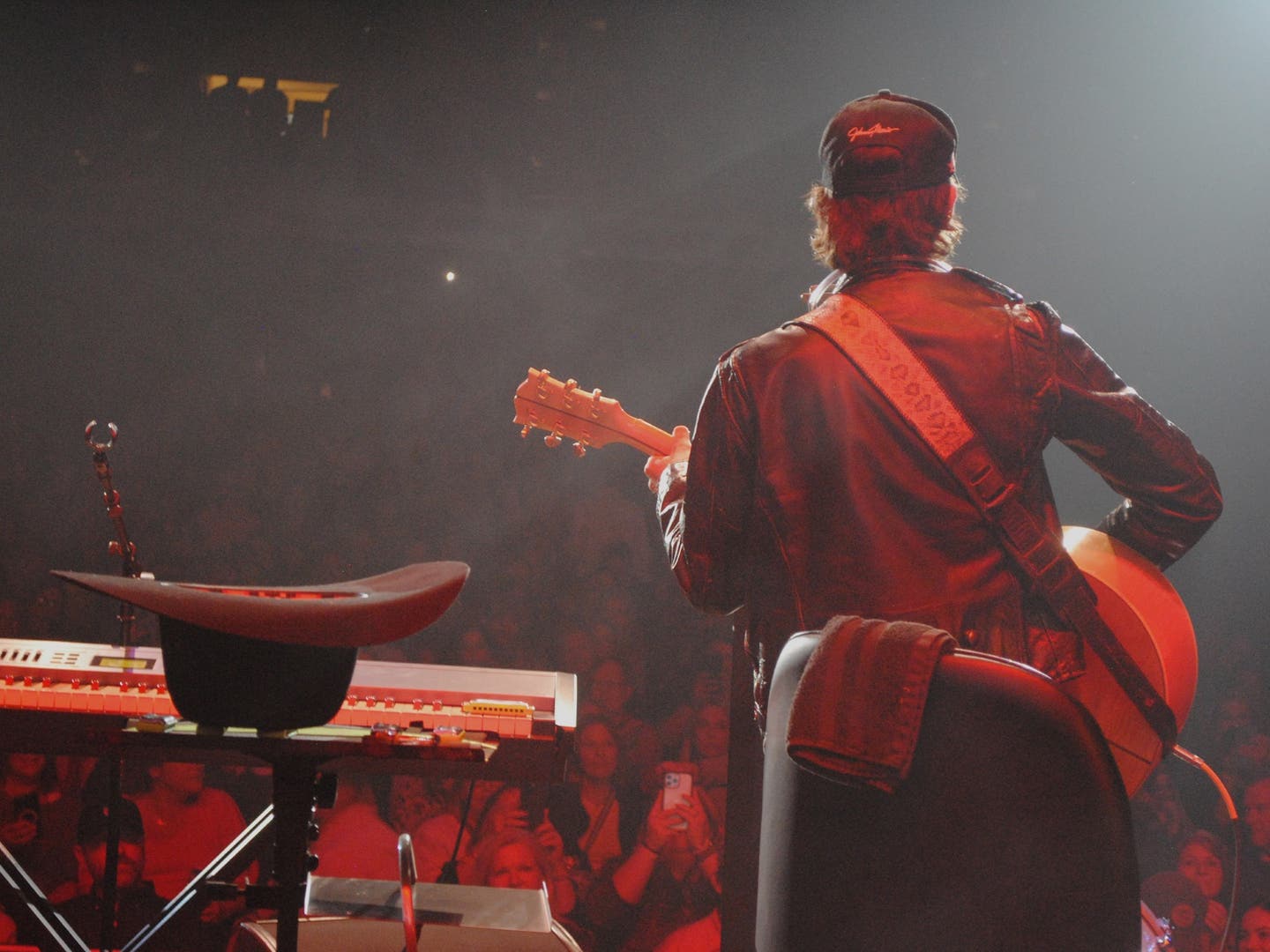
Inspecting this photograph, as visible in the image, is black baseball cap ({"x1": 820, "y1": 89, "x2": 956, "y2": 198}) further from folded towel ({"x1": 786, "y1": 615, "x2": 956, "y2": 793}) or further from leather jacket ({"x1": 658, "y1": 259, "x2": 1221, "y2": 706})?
folded towel ({"x1": 786, "y1": 615, "x2": 956, "y2": 793})

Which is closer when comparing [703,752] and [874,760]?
[874,760]

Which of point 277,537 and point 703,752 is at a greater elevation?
point 277,537

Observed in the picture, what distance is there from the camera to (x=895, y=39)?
3748 mm

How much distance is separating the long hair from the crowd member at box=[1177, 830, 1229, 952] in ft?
8.82

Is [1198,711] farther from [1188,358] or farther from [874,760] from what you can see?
[874,760]

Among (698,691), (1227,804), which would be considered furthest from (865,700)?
(698,691)

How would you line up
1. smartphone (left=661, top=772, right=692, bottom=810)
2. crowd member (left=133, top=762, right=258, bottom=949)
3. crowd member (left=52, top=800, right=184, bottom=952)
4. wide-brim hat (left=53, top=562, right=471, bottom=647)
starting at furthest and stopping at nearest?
smartphone (left=661, top=772, right=692, bottom=810) < crowd member (left=133, top=762, right=258, bottom=949) < crowd member (left=52, top=800, right=184, bottom=952) < wide-brim hat (left=53, top=562, right=471, bottom=647)

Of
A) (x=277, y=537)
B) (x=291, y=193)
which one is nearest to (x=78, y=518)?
(x=277, y=537)

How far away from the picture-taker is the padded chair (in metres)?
0.69

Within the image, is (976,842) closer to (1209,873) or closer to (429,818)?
(429,818)

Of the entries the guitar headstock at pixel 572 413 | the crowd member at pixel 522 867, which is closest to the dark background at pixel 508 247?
the crowd member at pixel 522 867

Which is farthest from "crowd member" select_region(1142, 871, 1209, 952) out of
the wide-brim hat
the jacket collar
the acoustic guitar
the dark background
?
the wide-brim hat

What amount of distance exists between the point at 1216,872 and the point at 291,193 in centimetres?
397

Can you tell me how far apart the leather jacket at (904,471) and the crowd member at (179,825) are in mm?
2256
